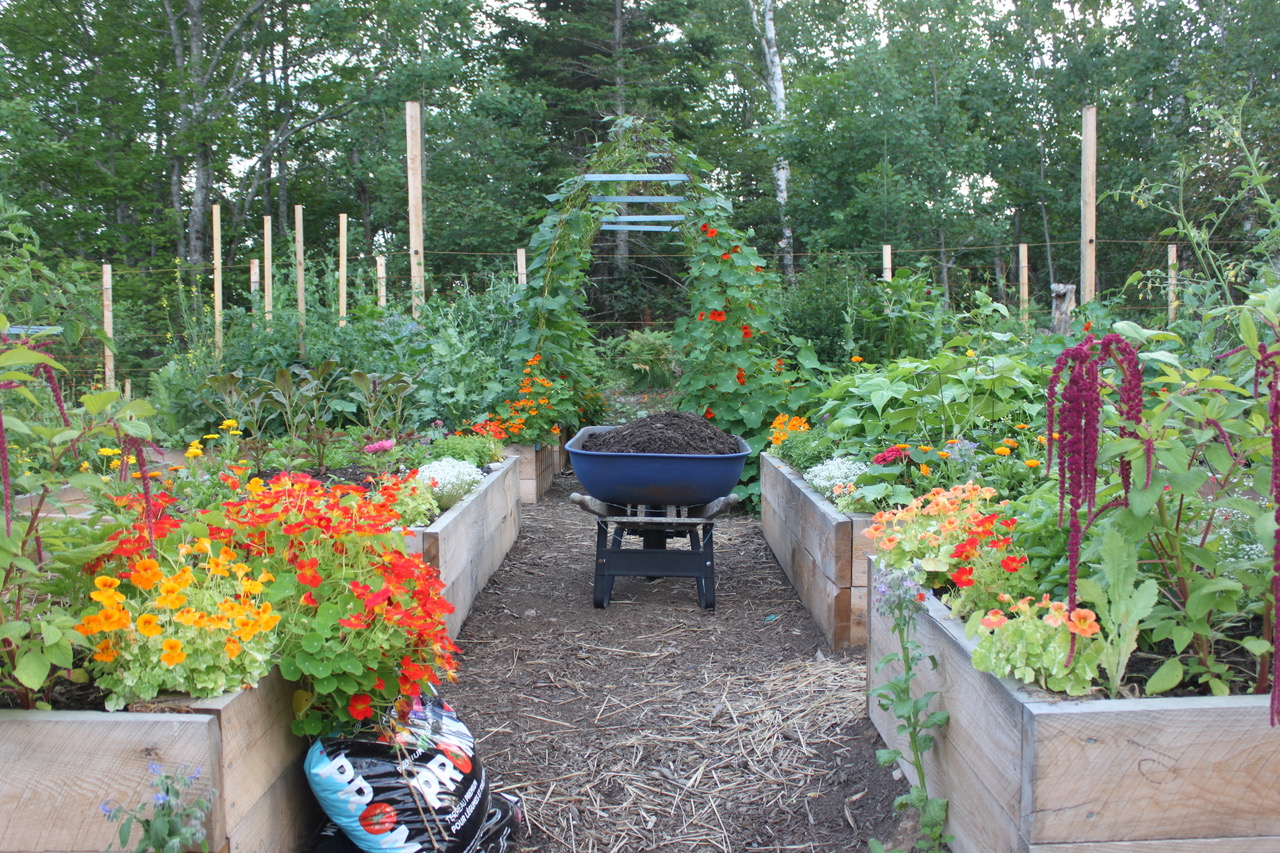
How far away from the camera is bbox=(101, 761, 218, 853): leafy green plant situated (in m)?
1.38

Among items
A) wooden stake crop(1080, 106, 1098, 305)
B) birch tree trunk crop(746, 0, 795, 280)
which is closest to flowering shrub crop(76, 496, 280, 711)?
wooden stake crop(1080, 106, 1098, 305)

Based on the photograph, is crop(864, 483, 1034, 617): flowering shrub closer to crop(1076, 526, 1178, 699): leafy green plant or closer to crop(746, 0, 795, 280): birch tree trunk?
crop(1076, 526, 1178, 699): leafy green plant

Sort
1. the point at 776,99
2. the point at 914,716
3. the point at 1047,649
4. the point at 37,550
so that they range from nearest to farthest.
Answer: the point at 1047,649
the point at 37,550
the point at 914,716
the point at 776,99

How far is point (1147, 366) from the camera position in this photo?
480 cm

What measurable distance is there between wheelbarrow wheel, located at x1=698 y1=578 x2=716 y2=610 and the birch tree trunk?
12246 mm

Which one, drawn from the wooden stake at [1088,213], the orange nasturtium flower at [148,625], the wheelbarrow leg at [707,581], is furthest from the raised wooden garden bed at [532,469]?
the orange nasturtium flower at [148,625]

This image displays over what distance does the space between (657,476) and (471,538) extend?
806 mm

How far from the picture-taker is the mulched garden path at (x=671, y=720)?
6.97ft

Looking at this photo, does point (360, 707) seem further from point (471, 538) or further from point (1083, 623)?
point (471, 538)

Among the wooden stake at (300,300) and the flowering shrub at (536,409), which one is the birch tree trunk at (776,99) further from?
the flowering shrub at (536,409)

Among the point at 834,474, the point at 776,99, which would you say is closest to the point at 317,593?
the point at 834,474

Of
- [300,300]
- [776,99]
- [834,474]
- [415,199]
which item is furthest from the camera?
[776,99]

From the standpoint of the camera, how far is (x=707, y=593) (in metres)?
3.73

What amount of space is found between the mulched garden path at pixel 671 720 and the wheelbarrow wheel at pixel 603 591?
0.14ft
